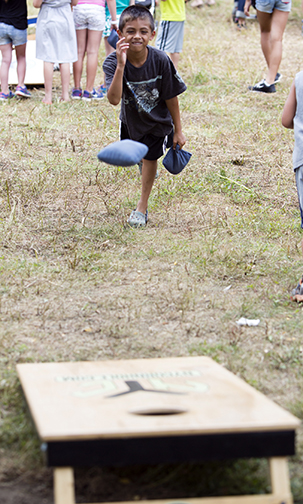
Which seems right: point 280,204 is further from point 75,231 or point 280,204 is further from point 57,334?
point 57,334

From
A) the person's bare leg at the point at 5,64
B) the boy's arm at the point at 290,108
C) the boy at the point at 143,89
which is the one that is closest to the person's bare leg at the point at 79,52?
the person's bare leg at the point at 5,64

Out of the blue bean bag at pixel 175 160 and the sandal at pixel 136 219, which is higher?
the blue bean bag at pixel 175 160

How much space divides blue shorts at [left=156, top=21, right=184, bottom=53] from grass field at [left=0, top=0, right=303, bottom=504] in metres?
1.35

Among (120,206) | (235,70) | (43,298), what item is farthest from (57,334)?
(235,70)

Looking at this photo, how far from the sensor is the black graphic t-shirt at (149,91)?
3.75m

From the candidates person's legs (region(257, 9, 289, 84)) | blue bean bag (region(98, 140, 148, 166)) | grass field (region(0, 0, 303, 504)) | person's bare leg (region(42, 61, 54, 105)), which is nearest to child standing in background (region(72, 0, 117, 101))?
person's bare leg (region(42, 61, 54, 105))

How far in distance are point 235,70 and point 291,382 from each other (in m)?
6.46

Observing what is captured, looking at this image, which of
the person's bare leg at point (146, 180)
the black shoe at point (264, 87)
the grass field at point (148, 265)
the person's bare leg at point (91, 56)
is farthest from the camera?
the black shoe at point (264, 87)

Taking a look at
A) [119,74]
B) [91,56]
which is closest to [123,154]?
[119,74]

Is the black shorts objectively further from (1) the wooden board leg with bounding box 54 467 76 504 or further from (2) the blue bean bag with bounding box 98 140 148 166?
(1) the wooden board leg with bounding box 54 467 76 504

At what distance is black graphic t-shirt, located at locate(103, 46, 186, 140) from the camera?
3.75m

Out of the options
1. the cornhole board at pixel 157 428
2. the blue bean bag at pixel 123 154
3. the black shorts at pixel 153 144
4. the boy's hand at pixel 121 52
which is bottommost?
the cornhole board at pixel 157 428

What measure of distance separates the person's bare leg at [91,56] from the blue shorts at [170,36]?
794 mm

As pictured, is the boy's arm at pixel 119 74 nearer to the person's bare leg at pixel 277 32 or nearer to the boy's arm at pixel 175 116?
the boy's arm at pixel 175 116
